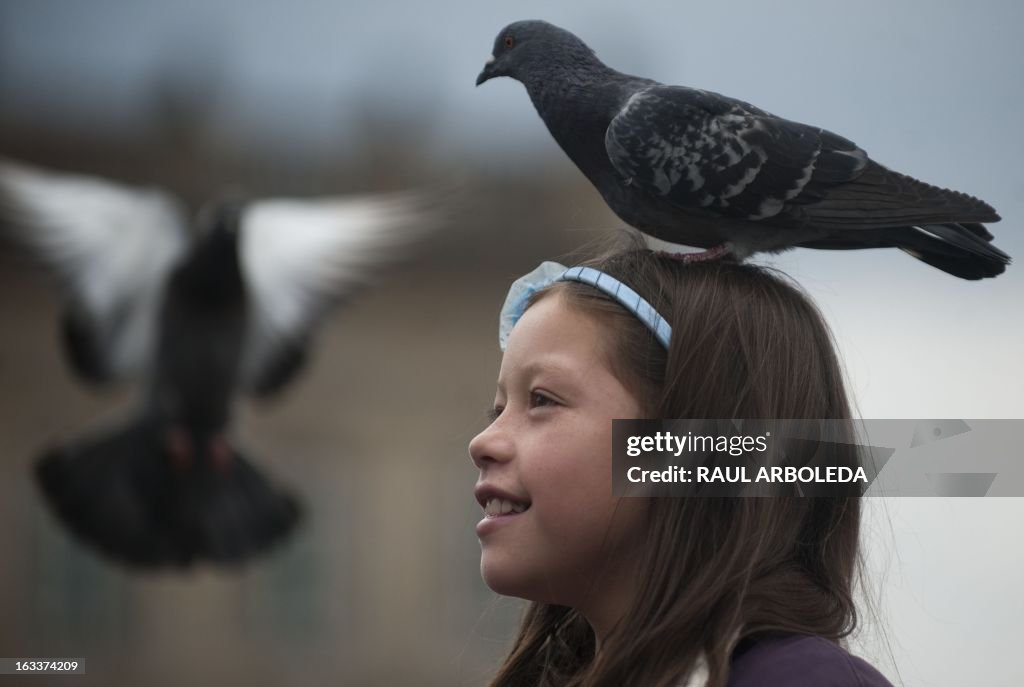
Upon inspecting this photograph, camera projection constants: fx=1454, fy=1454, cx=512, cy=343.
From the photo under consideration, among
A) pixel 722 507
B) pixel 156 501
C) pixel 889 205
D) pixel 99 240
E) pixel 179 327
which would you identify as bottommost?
pixel 722 507

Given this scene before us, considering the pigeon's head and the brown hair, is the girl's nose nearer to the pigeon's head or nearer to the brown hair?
the brown hair

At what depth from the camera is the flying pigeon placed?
37.9ft

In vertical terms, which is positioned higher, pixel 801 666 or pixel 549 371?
pixel 549 371

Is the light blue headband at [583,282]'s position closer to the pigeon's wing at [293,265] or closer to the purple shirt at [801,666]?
the purple shirt at [801,666]

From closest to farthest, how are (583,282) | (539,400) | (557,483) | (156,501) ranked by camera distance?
(557,483)
(539,400)
(583,282)
(156,501)

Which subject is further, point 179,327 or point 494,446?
point 179,327

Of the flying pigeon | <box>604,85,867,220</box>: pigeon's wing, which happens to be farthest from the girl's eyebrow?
the flying pigeon

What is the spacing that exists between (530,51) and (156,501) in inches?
454

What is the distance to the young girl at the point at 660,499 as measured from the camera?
104 inches

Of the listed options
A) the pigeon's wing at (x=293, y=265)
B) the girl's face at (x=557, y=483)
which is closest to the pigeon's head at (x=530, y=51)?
the girl's face at (x=557, y=483)

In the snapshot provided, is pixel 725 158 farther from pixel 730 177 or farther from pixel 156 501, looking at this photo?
pixel 156 501

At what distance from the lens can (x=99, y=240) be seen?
11680mm

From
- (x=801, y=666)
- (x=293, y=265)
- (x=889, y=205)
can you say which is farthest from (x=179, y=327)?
A: (x=801, y=666)

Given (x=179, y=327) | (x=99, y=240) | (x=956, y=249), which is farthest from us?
Result: (x=179, y=327)
